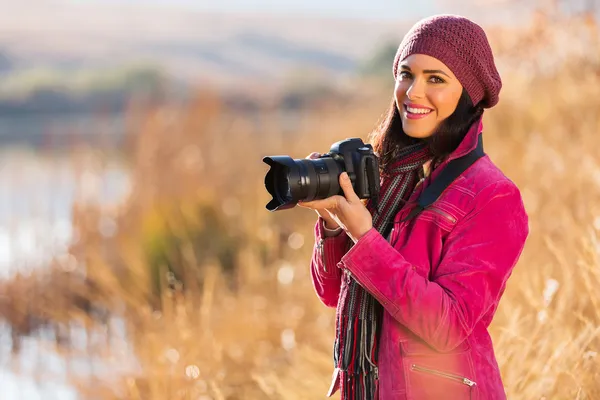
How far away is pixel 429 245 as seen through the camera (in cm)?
170

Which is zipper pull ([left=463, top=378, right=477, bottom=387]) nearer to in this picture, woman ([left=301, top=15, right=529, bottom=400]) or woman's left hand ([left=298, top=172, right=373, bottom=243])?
woman ([left=301, top=15, right=529, bottom=400])

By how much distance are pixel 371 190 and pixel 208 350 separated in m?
1.85

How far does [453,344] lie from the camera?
1.62 meters

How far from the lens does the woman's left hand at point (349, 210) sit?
1.65 metres

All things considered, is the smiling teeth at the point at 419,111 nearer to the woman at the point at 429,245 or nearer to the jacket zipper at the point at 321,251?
the woman at the point at 429,245

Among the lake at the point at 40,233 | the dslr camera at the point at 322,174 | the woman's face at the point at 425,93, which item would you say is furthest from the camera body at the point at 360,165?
the lake at the point at 40,233

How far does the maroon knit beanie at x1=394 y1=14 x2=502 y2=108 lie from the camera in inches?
68.0

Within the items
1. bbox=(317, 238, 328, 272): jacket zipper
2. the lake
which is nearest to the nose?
bbox=(317, 238, 328, 272): jacket zipper

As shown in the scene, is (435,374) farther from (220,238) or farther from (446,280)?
(220,238)

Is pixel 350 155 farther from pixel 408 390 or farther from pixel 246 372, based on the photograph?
pixel 246 372

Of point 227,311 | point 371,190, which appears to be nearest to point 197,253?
point 227,311

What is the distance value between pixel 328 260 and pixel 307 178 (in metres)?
0.25

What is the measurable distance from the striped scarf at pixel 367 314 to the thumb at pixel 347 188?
130 mm

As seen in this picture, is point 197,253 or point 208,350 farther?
point 197,253
